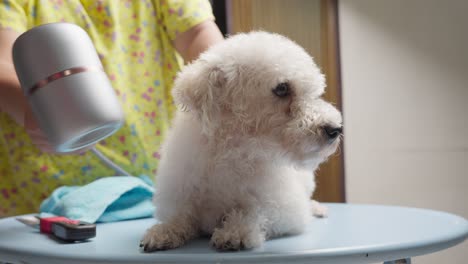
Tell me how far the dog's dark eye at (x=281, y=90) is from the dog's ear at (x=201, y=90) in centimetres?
9

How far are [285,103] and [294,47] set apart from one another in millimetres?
99

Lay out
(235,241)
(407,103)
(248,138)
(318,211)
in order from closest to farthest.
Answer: (235,241) → (248,138) → (318,211) → (407,103)

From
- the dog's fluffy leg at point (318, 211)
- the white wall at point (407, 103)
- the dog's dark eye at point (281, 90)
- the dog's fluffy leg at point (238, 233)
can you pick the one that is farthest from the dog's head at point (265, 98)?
the white wall at point (407, 103)

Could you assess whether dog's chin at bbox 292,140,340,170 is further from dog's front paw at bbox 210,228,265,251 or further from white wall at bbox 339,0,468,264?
white wall at bbox 339,0,468,264

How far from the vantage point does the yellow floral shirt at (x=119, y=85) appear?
130 cm

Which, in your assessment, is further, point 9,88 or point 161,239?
point 9,88

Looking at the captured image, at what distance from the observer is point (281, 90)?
0.82 meters

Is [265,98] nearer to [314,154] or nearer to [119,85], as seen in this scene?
[314,154]

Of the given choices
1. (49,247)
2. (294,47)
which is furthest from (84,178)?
(294,47)

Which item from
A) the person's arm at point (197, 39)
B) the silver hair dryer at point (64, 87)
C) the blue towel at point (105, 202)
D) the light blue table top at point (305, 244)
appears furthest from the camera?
the person's arm at point (197, 39)

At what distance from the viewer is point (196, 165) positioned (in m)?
0.81

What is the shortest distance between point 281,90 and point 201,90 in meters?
0.12

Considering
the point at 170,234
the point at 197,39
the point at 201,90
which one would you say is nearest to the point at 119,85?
the point at 197,39

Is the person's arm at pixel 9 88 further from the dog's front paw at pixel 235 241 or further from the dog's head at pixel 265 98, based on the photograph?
the dog's front paw at pixel 235 241
